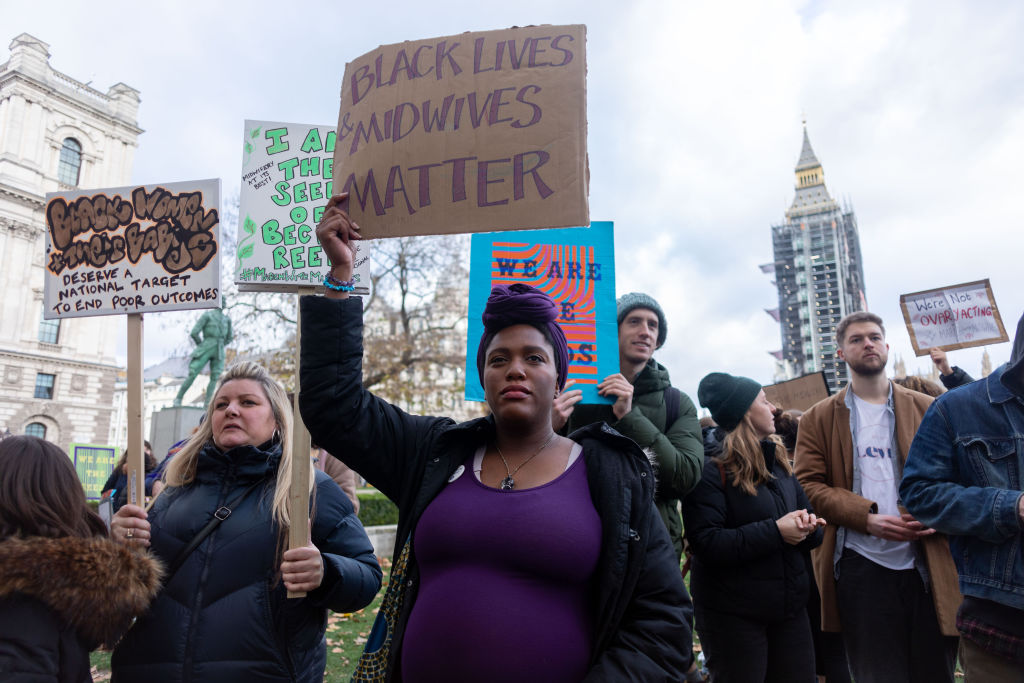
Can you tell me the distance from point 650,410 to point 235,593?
199cm

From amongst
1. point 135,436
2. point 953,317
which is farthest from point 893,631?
point 135,436

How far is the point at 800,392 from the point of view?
24.2 ft

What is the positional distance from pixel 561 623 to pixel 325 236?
4.25 ft

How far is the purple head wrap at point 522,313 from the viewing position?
6.35 ft

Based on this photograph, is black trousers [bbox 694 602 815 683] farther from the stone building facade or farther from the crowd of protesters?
the stone building facade

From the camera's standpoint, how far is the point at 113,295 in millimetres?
3086

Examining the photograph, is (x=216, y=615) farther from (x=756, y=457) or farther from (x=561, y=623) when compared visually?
(x=756, y=457)

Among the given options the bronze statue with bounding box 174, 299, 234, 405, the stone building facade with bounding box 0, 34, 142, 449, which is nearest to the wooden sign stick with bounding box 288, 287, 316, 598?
the bronze statue with bounding box 174, 299, 234, 405

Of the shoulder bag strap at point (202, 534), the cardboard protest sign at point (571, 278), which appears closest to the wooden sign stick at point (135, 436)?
the shoulder bag strap at point (202, 534)

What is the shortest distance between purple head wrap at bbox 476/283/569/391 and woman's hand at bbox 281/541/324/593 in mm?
874

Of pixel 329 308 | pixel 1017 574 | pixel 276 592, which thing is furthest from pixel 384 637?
pixel 1017 574

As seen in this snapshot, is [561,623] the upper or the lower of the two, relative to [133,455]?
lower

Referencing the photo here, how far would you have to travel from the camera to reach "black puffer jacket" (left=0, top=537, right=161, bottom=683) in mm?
1978

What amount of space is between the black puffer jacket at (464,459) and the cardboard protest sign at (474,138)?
22.0 inches
